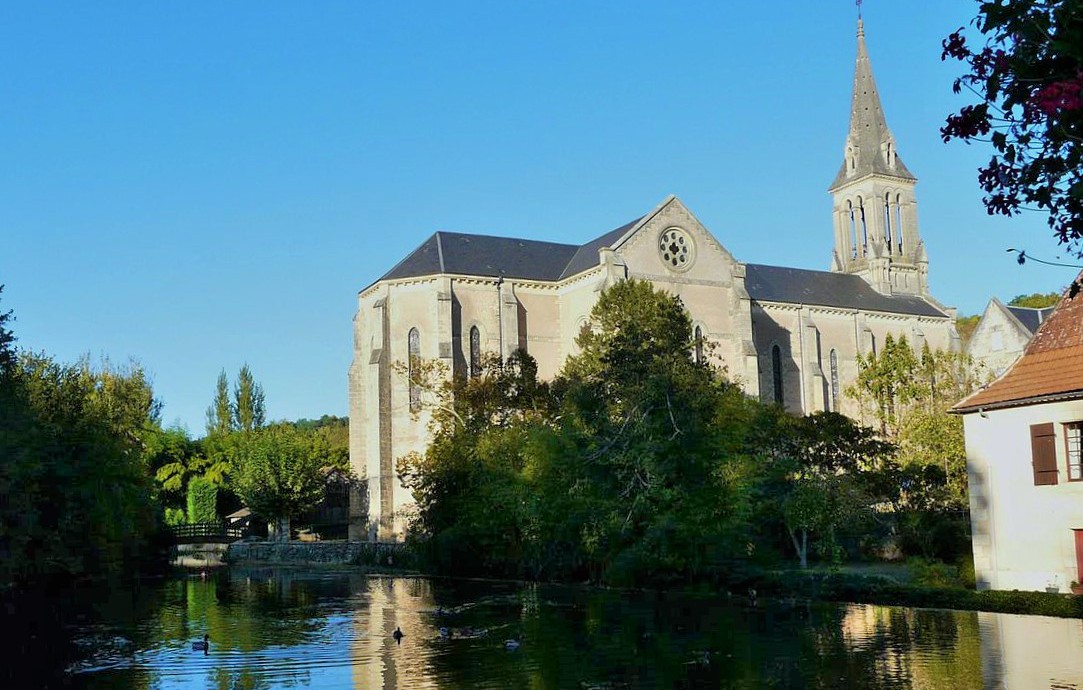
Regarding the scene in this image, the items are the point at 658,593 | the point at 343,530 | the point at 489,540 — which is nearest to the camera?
the point at 658,593

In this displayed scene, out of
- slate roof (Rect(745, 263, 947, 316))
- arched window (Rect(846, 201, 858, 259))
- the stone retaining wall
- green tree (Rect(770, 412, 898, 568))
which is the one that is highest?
arched window (Rect(846, 201, 858, 259))

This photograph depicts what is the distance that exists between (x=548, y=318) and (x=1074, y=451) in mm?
37282

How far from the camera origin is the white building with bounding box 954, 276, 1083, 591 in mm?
23219

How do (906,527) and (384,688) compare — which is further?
(906,527)

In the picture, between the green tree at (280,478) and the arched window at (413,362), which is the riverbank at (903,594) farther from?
the green tree at (280,478)

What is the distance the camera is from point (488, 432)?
1638 inches

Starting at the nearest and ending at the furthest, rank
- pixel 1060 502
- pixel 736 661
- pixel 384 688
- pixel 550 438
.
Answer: pixel 384 688, pixel 736 661, pixel 1060 502, pixel 550 438

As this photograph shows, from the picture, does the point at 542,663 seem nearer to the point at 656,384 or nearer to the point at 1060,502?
the point at 1060,502

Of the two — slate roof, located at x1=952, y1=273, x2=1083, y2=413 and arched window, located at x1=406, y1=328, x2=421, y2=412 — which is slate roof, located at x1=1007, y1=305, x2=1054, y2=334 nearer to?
arched window, located at x1=406, y1=328, x2=421, y2=412

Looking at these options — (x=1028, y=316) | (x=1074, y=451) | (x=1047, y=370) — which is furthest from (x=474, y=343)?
(x=1074, y=451)

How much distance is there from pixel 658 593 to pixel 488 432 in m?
13.2

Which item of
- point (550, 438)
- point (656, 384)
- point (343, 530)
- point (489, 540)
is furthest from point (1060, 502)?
point (343, 530)

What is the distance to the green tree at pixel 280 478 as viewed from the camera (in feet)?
192

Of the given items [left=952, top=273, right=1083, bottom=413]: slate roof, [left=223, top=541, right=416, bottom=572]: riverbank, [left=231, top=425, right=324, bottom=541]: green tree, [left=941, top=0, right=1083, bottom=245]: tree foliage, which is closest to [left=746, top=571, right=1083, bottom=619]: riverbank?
[left=952, top=273, right=1083, bottom=413]: slate roof
